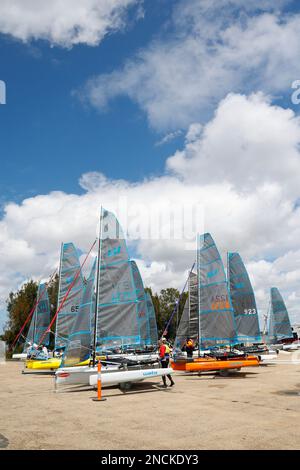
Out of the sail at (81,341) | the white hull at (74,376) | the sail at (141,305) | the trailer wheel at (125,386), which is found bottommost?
the trailer wheel at (125,386)

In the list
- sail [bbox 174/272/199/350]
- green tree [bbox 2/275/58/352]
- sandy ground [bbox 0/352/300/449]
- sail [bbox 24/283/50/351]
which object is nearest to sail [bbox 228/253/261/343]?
sail [bbox 174/272/199/350]

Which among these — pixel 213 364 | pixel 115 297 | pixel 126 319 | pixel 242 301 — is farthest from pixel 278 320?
pixel 115 297

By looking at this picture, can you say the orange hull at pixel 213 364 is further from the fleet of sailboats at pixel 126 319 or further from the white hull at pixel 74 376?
the white hull at pixel 74 376

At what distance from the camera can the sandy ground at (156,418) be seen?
7543 mm

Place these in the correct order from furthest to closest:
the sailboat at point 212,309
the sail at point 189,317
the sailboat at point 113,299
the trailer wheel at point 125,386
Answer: the sail at point 189,317 → the sailboat at point 212,309 → the sailboat at point 113,299 → the trailer wheel at point 125,386

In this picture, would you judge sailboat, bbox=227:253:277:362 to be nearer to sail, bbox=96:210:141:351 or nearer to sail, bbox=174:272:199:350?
sail, bbox=174:272:199:350

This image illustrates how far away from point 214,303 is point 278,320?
27.3 m

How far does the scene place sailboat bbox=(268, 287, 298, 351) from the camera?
153 feet

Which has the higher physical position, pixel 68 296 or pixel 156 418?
pixel 68 296

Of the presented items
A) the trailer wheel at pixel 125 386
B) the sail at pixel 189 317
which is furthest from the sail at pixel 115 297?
the sail at pixel 189 317

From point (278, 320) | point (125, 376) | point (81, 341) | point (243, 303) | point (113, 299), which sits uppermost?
point (243, 303)

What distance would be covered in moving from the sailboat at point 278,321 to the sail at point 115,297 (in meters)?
32.3

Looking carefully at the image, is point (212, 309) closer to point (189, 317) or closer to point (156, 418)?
point (189, 317)

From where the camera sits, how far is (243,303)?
30078 mm
